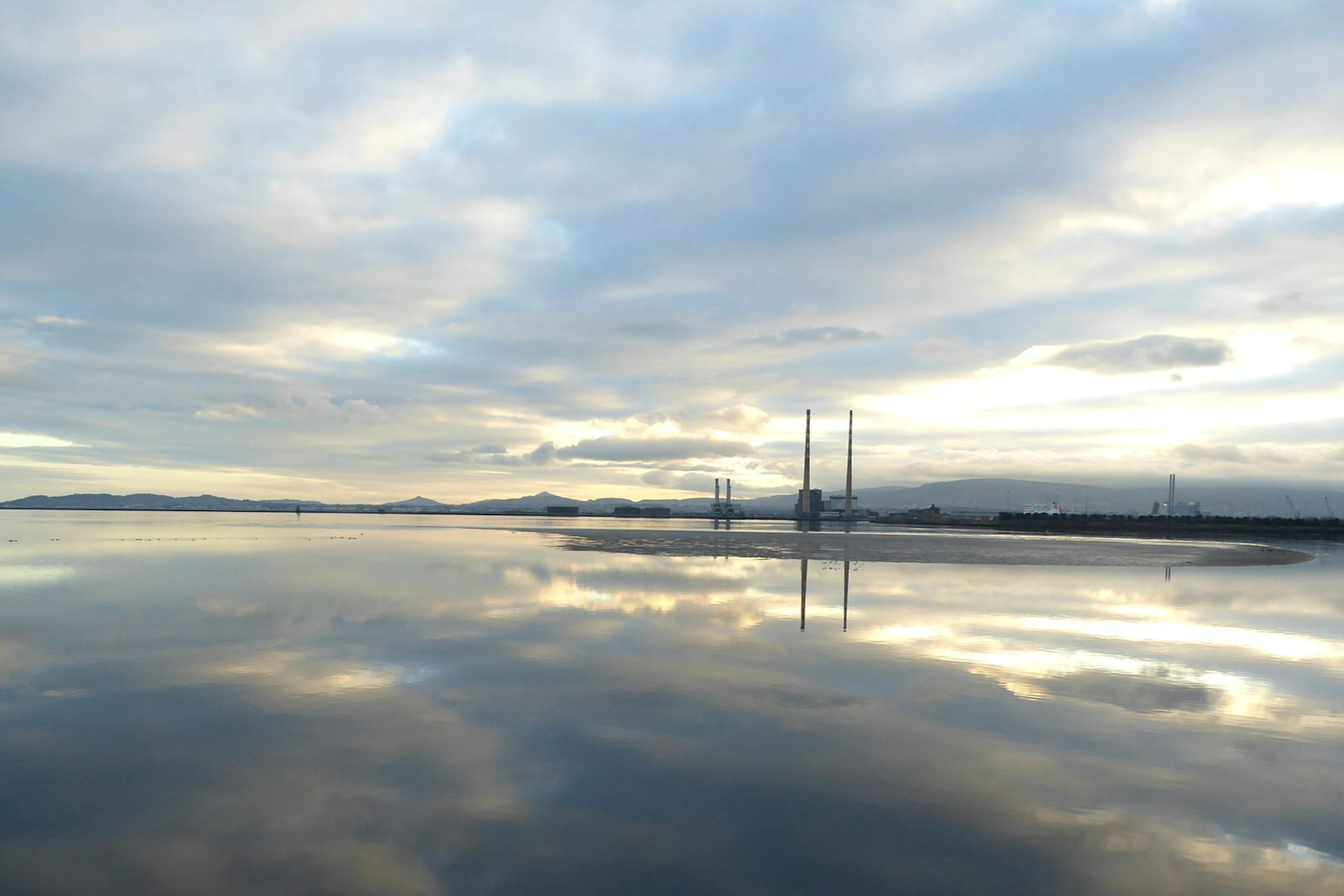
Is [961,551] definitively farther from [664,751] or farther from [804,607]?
[664,751]

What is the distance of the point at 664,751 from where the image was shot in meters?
11.2

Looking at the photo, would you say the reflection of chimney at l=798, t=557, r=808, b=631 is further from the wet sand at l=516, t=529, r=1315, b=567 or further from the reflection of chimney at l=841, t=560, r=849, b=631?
the wet sand at l=516, t=529, r=1315, b=567

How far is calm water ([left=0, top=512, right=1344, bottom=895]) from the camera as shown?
7.86m

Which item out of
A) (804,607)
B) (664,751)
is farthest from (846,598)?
(664,751)

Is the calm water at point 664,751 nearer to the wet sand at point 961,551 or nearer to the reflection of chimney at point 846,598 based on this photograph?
the reflection of chimney at point 846,598

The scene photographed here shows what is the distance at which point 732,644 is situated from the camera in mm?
19234

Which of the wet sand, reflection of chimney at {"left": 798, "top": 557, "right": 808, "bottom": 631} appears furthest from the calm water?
the wet sand

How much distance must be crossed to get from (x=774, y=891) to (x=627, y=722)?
18.3 ft

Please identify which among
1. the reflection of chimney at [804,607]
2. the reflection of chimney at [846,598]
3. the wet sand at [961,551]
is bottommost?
the wet sand at [961,551]

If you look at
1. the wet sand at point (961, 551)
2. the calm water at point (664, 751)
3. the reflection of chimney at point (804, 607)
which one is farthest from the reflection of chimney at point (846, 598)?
the wet sand at point (961, 551)

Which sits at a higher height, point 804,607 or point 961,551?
point 804,607

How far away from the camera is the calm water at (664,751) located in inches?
310

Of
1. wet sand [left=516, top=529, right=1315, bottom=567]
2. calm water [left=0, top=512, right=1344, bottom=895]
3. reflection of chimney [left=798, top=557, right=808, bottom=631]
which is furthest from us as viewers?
wet sand [left=516, top=529, right=1315, bottom=567]

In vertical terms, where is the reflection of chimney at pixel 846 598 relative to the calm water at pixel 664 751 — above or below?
above
